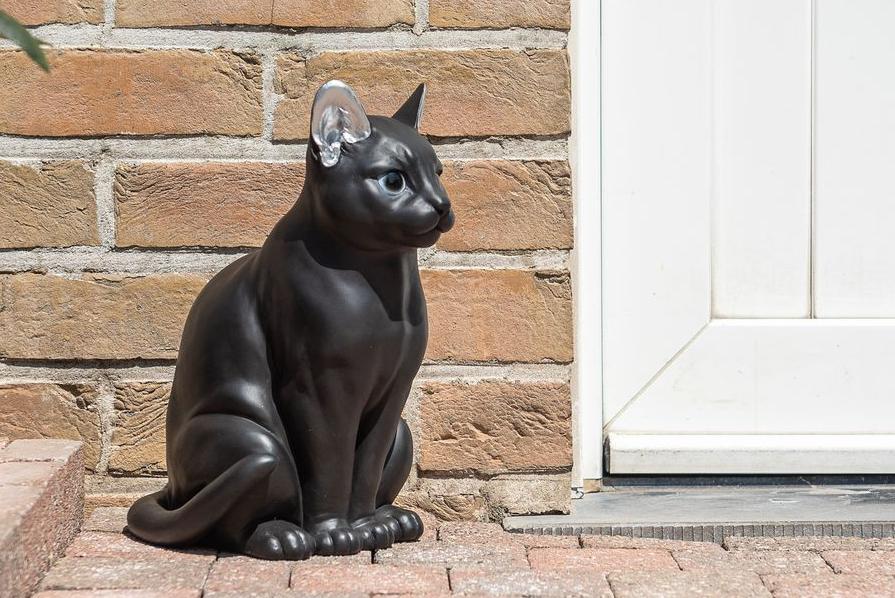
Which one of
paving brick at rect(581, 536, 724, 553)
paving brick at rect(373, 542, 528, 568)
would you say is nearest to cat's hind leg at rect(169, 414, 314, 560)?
paving brick at rect(373, 542, 528, 568)

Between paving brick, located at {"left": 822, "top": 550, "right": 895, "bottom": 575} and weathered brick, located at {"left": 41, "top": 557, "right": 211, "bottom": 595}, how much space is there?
88 centimetres

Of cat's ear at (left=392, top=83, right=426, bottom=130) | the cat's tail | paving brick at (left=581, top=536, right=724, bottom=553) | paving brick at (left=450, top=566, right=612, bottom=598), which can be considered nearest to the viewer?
paving brick at (left=450, top=566, right=612, bottom=598)

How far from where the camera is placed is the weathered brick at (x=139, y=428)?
202cm

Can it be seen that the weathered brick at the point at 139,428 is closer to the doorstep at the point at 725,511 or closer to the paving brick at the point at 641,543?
the doorstep at the point at 725,511

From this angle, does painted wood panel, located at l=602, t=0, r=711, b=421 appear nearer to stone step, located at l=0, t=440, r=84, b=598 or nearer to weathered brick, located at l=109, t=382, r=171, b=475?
weathered brick, located at l=109, t=382, r=171, b=475

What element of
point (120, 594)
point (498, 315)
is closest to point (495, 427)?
point (498, 315)

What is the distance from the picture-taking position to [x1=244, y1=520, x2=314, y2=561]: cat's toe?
5.34 feet

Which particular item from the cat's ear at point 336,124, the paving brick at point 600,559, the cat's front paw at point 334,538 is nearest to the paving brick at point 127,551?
the cat's front paw at point 334,538

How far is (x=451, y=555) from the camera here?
5.66 ft

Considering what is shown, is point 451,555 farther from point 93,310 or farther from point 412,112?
point 93,310

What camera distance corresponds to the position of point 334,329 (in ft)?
5.27

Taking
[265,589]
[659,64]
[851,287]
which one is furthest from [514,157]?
[265,589]

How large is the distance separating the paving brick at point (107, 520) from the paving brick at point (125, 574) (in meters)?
0.19

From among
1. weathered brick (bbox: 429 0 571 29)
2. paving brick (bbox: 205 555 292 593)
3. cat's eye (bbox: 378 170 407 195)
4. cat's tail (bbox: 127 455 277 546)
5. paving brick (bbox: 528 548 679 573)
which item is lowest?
paving brick (bbox: 528 548 679 573)
